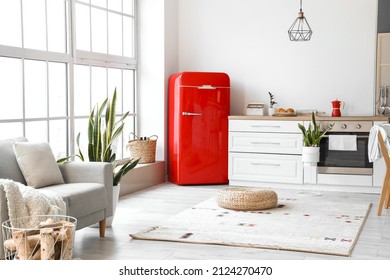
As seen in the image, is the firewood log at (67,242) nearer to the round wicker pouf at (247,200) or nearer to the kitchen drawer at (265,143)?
the round wicker pouf at (247,200)

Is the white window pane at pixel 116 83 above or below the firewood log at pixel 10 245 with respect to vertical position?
above

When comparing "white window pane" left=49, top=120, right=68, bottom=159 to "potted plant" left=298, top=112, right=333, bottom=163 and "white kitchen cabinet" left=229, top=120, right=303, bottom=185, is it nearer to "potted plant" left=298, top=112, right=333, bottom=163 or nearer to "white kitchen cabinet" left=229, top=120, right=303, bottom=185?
"white kitchen cabinet" left=229, top=120, right=303, bottom=185

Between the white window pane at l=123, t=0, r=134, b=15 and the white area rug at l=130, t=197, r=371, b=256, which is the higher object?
the white window pane at l=123, t=0, r=134, b=15

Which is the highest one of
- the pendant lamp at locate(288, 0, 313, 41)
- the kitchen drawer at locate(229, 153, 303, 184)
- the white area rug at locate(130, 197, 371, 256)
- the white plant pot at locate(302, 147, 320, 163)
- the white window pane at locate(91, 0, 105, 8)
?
the white window pane at locate(91, 0, 105, 8)

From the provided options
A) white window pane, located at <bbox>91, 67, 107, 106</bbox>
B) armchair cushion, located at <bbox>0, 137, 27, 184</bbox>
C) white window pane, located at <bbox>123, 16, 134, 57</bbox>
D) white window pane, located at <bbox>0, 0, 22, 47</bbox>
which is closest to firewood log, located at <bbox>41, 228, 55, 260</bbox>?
armchair cushion, located at <bbox>0, 137, 27, 184</bbox>

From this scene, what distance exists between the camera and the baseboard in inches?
261

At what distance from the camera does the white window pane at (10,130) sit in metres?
5.02

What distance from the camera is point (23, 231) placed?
2.51m

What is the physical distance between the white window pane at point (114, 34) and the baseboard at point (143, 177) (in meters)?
1.38

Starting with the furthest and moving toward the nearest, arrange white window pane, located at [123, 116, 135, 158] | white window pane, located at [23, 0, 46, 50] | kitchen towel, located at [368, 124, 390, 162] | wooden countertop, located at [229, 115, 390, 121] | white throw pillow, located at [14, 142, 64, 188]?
white window pane, located at [123, 116, 135, 158] → wooden countertop, located at [229, 115, 390, 121] → kitchen towel, located at [368, 124, 390, 162] → white window pane, located at [23, 0, 46, 50] → white throw pillow, located at [14, 142, 64, 188]

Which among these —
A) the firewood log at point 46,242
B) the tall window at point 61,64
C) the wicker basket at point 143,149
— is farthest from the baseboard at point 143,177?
the firewood log at point 46,242

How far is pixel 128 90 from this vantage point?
7.45m

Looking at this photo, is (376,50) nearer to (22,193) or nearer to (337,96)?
(337,96)

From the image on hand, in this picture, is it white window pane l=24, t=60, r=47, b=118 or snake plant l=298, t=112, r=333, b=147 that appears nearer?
white window pane l=24, t=60, r=47, b=118
